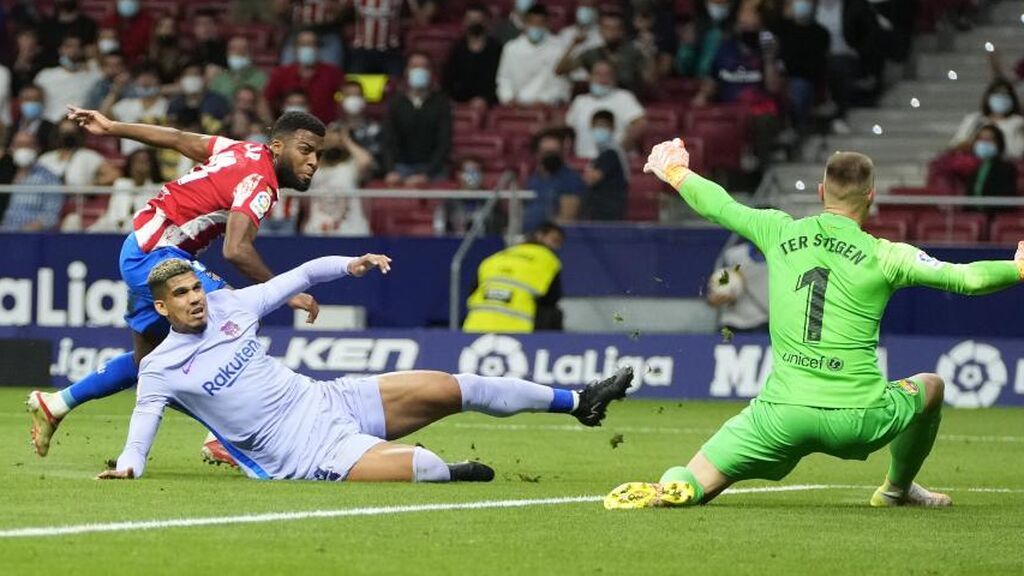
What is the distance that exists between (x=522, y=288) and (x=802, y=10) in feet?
19.5

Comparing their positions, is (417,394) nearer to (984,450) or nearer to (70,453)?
(70,453)

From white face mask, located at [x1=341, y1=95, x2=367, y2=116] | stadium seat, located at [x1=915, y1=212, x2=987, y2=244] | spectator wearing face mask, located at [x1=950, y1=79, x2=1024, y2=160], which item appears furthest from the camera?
white face mask, located at [x1=341, y1=95, x2=367, y2=116]

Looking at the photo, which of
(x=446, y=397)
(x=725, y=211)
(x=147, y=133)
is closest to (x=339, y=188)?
(x=147, y=133)

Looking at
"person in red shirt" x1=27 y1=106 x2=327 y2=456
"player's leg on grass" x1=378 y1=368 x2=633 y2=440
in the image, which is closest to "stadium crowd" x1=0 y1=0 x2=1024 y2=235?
"person in red shirt" x1=27 y1=106 x2=327 y2=456

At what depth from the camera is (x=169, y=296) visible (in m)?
10.5

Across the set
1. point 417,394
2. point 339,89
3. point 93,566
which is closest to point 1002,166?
point 339,89

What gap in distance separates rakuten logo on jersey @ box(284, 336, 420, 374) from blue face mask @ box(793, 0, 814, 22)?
6.63m

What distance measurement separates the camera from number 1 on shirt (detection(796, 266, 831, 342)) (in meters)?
9.45

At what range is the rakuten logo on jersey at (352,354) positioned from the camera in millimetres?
19578

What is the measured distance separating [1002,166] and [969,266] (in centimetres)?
1145

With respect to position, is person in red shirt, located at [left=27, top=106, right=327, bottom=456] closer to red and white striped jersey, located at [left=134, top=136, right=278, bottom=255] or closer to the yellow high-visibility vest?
A: red and white striped jersey, located at [left=134, top=136, right=278, bottom=255]

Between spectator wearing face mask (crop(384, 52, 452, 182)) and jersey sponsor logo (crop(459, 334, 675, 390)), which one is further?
spectator wearing face mask (crop(384, 52, 452, 182))

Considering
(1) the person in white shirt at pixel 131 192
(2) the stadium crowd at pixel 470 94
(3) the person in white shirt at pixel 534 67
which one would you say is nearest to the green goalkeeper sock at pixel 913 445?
(2) the stadium crowd at pixel 470 94

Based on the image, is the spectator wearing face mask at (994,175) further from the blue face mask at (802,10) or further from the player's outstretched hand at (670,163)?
the player's outstretched hand at (670,163)
